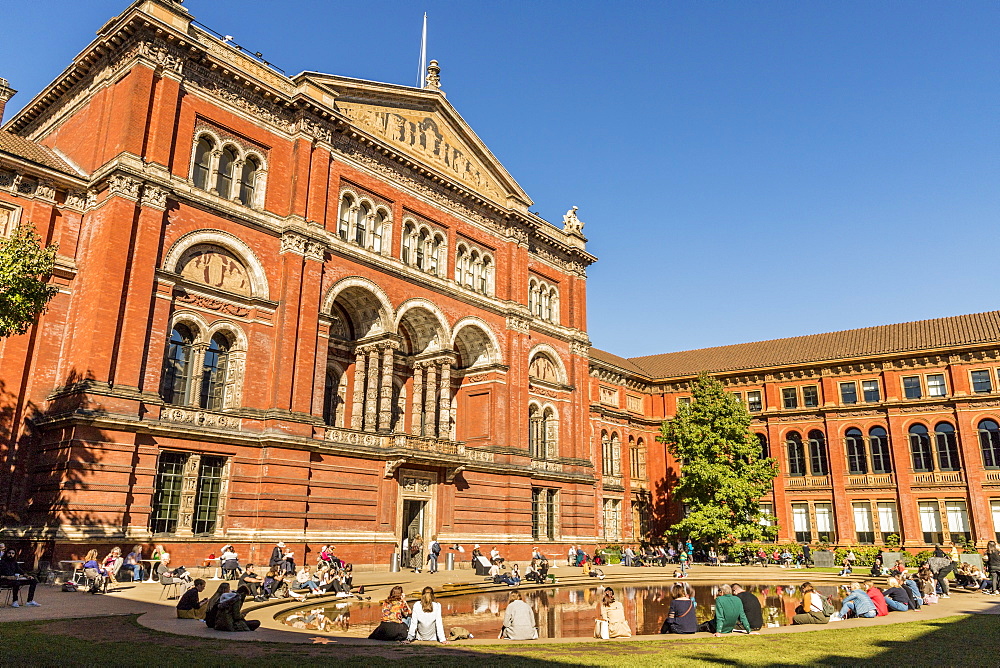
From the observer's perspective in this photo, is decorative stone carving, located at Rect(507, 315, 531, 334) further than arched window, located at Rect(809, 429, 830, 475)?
No

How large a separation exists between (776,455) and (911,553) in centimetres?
1065

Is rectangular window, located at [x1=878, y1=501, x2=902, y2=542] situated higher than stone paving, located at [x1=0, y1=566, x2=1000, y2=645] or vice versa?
rectangular window, located at [x1=878, y1=501, x2=902, y2=542]

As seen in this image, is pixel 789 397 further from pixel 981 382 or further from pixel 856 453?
pixel 981 382

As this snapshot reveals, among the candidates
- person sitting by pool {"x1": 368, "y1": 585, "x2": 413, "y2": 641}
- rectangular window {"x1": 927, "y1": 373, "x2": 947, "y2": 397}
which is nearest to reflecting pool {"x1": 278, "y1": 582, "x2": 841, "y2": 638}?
person sitting by pool {"x1": 368, "y1": 585, "x2": 413, "y2": 641}

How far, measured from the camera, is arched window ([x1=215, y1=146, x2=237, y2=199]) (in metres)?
27.6

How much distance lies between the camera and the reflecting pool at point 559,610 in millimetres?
16594

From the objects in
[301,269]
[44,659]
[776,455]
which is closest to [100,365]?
[301,269]

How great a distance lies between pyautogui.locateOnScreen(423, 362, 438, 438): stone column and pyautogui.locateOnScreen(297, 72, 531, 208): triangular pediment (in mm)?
10068

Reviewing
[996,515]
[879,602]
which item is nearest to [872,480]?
[996,515]

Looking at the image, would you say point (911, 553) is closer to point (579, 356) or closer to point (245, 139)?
point (579, 356)

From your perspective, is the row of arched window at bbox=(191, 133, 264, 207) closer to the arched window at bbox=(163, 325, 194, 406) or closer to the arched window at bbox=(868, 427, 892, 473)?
the arched window at bbox=(163, 325, 194, 406)

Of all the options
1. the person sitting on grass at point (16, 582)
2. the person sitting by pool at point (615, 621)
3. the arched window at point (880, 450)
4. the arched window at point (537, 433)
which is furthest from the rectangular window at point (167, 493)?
the arched window at point (880, 450)

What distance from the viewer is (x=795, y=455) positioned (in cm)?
5312

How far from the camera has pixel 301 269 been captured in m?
28.5
